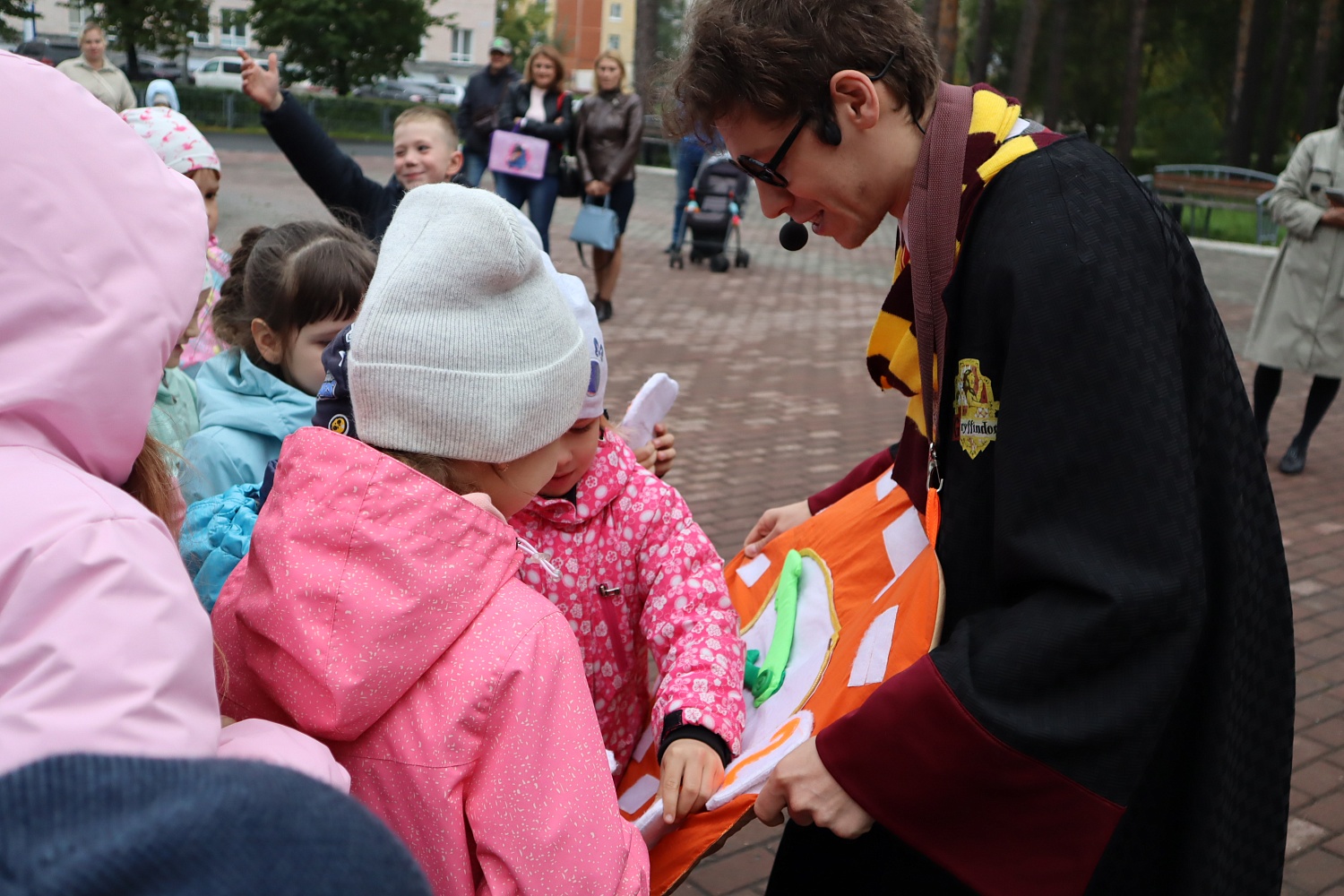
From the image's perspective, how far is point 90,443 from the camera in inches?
46.1

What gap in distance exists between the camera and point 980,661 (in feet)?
5.02

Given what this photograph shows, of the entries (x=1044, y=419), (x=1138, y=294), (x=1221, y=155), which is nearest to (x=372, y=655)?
(x=1044, y=419)

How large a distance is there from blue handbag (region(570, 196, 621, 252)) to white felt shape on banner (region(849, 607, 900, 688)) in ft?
27.5

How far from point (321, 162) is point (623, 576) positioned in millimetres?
2948

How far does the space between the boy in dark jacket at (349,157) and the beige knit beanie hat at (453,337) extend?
2622mm

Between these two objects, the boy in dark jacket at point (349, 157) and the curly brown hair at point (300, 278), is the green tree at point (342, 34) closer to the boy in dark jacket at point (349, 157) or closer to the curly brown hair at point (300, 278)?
the boy in dark jacket at point (349, 157)

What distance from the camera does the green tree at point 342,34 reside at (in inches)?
1591

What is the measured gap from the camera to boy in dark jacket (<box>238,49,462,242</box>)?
13.6 ft

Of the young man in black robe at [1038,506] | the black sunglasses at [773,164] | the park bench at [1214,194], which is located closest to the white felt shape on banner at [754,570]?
the young man in black robe at [1038,506]

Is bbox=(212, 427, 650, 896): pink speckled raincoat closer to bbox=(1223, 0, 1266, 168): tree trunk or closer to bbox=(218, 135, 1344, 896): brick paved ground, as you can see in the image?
bbox=(218, 135, 1344, 896): brick paved ground

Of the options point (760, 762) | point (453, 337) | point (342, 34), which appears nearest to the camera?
point (453, 337)

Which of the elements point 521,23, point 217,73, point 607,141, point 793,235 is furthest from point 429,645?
point 521,23

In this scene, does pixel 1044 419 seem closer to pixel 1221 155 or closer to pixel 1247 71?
pixel 1247 71

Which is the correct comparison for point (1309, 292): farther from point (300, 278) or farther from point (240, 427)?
point (240, 427)
